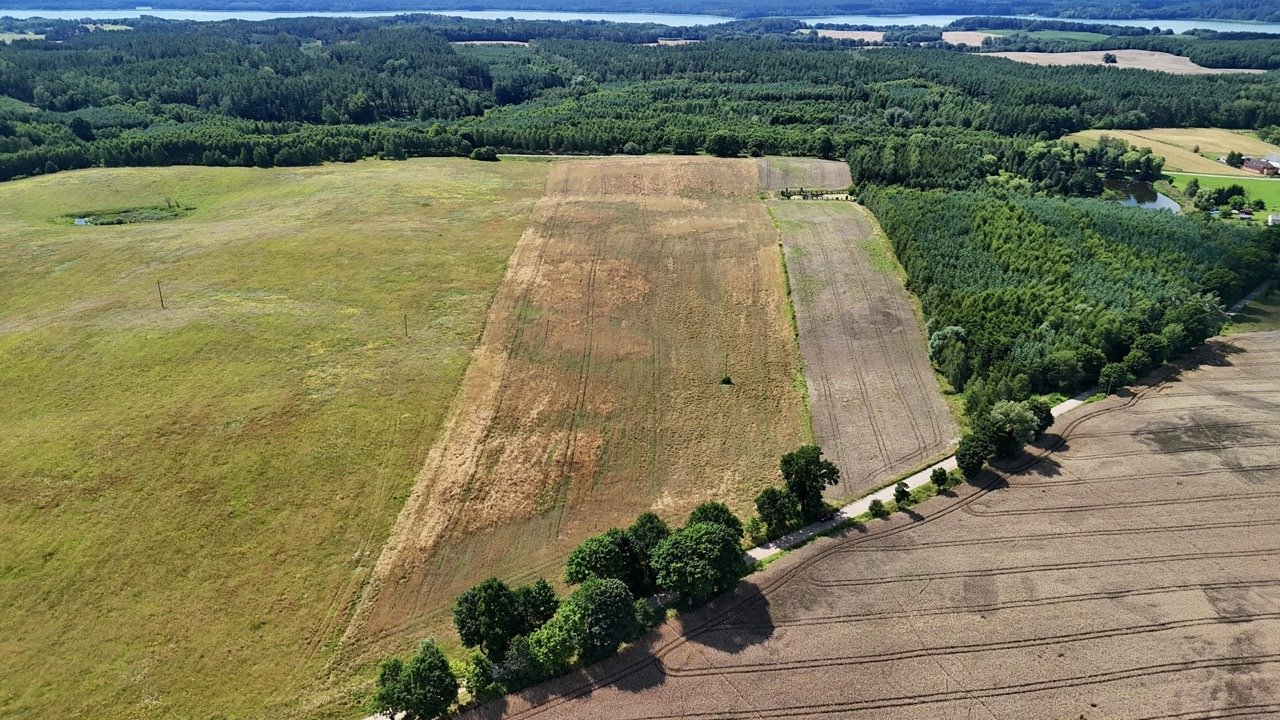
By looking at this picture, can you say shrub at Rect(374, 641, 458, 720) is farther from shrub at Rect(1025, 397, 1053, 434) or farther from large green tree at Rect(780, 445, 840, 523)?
shrub at Rect(1025, 397, 1053, 434)

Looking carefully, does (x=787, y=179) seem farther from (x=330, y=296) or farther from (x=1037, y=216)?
(x=330, y=296)

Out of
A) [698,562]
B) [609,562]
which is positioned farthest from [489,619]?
[698,562]

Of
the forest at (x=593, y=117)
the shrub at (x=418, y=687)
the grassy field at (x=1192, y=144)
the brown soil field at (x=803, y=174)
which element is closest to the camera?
the shrub at (x=418, y=687)

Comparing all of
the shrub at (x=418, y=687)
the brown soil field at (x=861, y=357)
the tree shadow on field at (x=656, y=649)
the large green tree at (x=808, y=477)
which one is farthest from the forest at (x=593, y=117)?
the shrub at (x=418, y=687)

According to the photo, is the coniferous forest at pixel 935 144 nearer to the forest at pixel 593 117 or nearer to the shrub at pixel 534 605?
the forest at pixel 593 117

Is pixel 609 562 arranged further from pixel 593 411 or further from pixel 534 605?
pixel 593 411
